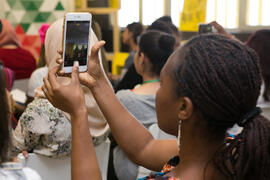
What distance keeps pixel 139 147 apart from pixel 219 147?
0.38 meters

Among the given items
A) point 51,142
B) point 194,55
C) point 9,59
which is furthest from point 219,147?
point 9,59

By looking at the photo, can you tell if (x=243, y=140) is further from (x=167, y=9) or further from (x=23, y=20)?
(x=167, y=9)

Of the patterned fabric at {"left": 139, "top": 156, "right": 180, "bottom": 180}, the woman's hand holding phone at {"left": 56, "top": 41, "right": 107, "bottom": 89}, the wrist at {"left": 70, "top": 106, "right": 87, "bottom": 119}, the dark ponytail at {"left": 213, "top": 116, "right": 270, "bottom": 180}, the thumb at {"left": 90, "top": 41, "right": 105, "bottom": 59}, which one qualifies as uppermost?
the thumb at {"left": 90, "top": 41, "right": 105, "bottom": 59}

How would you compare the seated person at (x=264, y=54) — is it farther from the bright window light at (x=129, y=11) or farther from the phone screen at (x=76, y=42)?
the bright window light at (x=129, y=11)

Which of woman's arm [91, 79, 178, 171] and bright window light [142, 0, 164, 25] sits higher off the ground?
bright window light [142, 0, 164, 25]

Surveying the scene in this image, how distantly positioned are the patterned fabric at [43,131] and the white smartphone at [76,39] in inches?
20.4

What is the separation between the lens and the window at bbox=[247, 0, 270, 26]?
5.99 m

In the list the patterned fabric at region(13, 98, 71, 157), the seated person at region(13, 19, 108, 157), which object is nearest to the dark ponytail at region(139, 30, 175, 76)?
the seated person at region(13, 19, 108, 157)

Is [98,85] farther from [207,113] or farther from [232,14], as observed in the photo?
[232,14]

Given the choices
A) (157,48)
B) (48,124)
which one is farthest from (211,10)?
(48,124)

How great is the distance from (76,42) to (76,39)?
11mm

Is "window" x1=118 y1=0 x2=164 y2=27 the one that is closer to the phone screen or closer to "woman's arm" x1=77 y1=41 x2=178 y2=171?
the phone screen

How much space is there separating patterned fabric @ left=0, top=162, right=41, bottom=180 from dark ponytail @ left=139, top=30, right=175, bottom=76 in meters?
1.56

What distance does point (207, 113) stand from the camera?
0.99 metres
